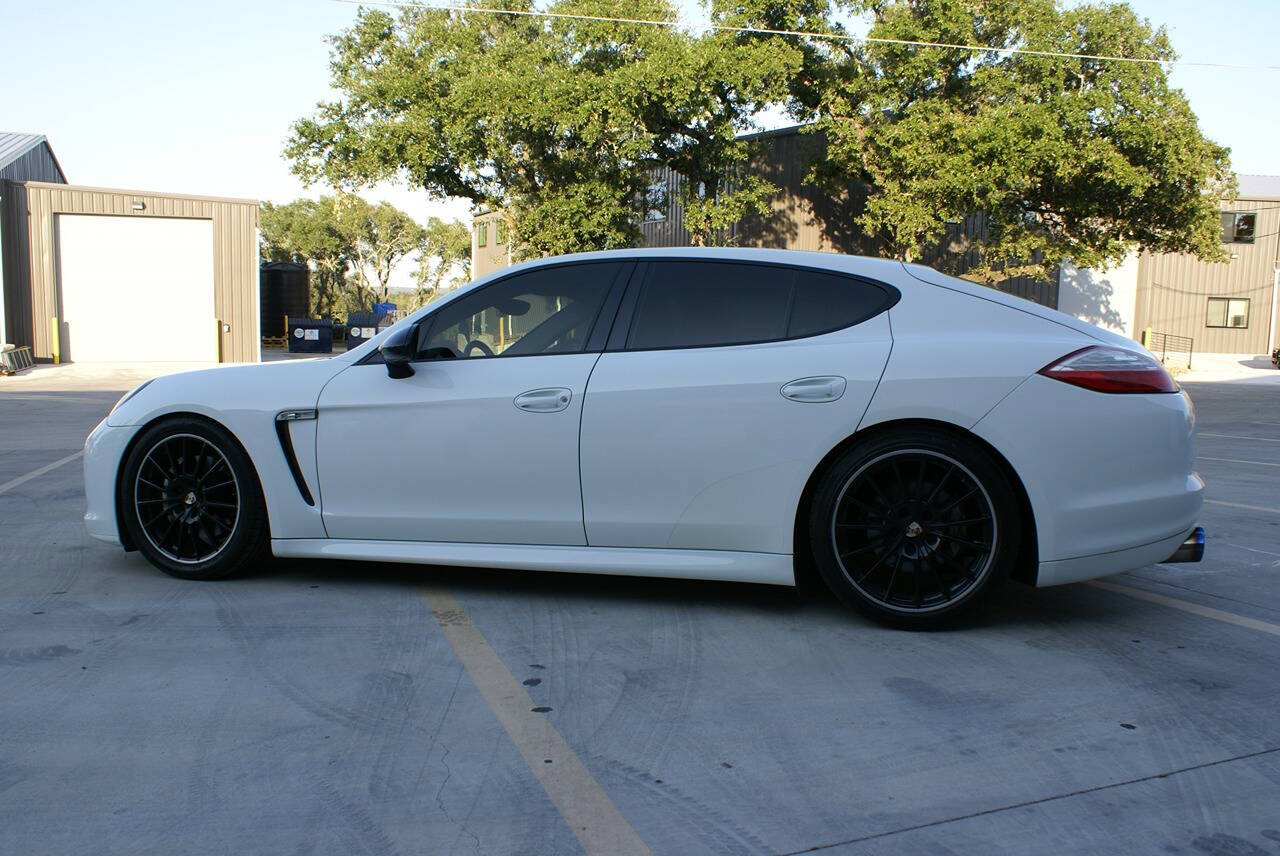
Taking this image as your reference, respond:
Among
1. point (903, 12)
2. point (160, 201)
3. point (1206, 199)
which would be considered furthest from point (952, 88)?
point (160, 201)

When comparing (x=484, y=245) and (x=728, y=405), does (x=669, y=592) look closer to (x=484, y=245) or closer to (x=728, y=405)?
(x=728, y=405)

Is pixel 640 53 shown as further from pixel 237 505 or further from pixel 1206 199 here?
pixel 237 505

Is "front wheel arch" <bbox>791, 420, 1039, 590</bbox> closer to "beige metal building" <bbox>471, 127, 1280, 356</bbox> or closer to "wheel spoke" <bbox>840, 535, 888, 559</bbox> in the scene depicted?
"wheel spoke" <bbox>840, 535, 888, 559</bbox>

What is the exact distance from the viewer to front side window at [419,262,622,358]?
448 cm

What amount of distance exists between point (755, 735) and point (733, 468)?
129 centimetres

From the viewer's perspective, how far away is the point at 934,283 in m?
4.27

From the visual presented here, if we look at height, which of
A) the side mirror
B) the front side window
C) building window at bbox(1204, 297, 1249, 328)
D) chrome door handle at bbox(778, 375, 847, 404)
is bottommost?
chrome door handle at bbox(778, 375, 847, 404)

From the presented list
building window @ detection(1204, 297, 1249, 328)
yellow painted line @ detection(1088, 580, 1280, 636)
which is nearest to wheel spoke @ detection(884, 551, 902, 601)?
yellow painted line @ detection(1088, 580, 1280, 636)

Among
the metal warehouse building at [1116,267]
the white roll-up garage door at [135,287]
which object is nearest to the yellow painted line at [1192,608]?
the metal warehouse building at [1116,267]

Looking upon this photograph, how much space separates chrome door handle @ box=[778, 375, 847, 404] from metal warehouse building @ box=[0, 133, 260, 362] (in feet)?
91.9

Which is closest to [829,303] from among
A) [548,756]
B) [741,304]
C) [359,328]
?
[741,304]

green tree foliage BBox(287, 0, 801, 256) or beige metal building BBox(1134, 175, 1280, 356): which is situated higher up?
green tree foliage BBox(287, 0, 801, 256)

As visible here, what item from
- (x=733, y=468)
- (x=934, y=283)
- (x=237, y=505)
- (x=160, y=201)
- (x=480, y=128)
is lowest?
(x=237, y=505)

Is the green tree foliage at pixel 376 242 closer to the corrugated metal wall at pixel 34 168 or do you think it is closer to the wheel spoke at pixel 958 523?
the corrugated metal wall at pixel 34 168
